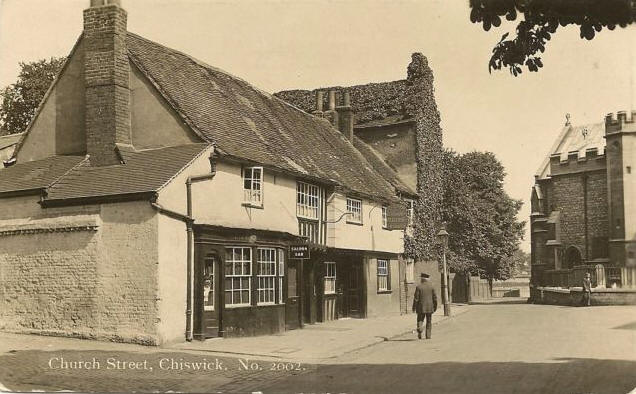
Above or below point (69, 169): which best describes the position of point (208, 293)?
below

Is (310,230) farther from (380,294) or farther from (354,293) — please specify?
(380,294)

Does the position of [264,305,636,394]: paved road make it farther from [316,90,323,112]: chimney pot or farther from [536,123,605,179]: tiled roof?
[536,123,605,179]: tiled roof

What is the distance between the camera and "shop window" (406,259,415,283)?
3216 cm

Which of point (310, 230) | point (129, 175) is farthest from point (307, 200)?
point (129, 175)

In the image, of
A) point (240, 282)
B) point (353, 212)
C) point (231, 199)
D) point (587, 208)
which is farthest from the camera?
point (587, 208)

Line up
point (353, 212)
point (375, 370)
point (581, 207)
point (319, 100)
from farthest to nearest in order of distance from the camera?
point (581, 207), point (319, 100), point (353, 212), point (375, 370)

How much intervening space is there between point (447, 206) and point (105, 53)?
115 feet

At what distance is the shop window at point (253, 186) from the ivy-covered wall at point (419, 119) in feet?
45.5

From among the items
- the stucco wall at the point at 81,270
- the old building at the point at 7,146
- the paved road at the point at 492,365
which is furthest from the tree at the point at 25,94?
the paved road at the point at 492,365

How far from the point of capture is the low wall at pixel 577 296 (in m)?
31.6

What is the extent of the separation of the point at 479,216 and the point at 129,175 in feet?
122

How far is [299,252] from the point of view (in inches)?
806

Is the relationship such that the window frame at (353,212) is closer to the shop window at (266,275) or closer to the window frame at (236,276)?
the shop window at (266,275)

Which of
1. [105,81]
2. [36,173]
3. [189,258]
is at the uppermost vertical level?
[105,81]
